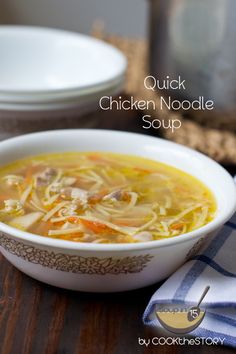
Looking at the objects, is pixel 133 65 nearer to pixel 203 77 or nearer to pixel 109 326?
pixel 203 77

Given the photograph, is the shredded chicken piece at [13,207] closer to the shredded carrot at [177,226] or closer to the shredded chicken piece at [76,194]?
the shredded chicken piece at [76,194]

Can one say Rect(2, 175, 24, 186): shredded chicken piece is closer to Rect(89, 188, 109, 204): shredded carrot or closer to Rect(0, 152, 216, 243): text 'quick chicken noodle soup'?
Rect(0, 152, 216, 243): text 'quick chicken noodle soup'

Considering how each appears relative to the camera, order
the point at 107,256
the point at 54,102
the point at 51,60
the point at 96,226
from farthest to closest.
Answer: the point at 51,60 → the point at 54,102 → the point at 96,226 → the point at 107,256

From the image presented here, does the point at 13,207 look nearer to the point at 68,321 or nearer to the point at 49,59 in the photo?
the point at 68,321

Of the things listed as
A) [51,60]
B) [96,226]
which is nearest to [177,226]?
[96,226]

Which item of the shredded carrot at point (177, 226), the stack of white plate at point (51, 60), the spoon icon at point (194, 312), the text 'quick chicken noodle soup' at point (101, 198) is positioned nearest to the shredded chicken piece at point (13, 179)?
the text 'quick chicken noodle soup' at point (101, 198)
